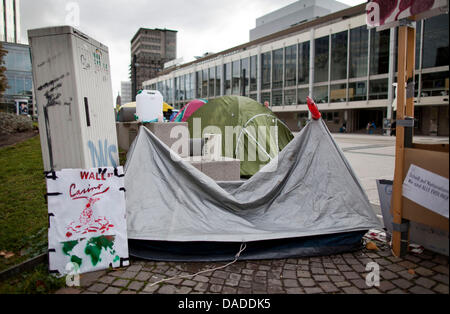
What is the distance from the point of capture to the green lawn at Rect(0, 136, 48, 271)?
336 centimetres

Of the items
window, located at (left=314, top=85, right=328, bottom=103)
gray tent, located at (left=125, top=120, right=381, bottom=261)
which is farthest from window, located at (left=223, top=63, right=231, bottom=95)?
gray tent, located at (left=125, top=120, right=381, bottom=261)

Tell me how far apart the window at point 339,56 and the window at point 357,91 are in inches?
64.2

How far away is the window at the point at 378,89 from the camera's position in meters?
33.2

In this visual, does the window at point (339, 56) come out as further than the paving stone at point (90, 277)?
Yes

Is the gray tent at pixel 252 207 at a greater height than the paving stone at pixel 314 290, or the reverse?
the gray tent at pixel 252 207

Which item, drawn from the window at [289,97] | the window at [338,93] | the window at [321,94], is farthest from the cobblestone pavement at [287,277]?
the window at [289,97]

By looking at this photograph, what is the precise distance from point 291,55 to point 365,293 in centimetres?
4454

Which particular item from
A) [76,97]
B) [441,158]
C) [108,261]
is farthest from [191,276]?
[441,158]

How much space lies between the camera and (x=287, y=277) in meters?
2.88

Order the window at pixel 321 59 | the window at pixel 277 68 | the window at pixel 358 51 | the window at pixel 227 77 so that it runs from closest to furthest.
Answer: the window at pixel 358 51 → the window at pixel 321 59 → the window at pixel 277 68 → the window at pixel 227 77

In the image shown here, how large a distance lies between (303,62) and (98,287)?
142 feet

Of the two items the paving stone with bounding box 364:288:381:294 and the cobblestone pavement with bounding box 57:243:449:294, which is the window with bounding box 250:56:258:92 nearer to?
the cobblestone pavement with bounding box 57:243:449:294

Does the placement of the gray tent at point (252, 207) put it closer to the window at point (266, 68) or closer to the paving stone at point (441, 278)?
the paving stone at point (441, 278)

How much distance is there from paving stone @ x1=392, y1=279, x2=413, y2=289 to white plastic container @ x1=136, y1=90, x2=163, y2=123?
15.9 feet
